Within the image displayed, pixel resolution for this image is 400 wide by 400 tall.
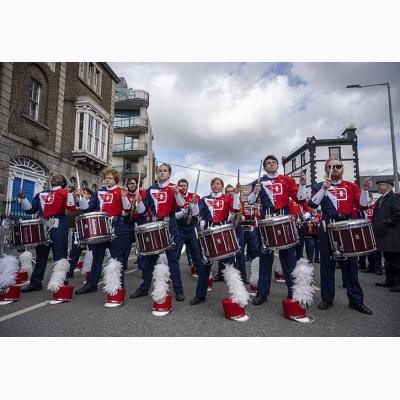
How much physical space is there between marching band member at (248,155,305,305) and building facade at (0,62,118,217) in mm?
5347

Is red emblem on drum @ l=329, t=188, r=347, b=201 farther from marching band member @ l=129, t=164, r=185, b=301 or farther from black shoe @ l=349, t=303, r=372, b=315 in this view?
marching band member @ l=129, t=164, r=185, b=301

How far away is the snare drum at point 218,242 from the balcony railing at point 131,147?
24756 millimetres

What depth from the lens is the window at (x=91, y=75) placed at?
14.7 m

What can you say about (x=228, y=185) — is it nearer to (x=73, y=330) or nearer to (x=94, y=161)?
(x=73, y=330)

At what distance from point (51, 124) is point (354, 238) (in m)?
12.7

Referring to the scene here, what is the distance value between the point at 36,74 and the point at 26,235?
9.30 m

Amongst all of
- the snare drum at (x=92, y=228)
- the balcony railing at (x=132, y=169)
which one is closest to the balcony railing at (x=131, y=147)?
the balcony railing at (x=132, y=169)

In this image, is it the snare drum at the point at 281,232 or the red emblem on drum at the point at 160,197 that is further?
the red emblem on drum at the point at 160,197

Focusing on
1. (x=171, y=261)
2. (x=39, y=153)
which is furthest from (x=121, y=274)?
(x=39, y=153)

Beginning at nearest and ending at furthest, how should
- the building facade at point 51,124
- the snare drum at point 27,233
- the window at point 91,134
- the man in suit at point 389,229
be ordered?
the snare drum at point 27,233
the man in suit at point 389,229
the building facade at point 51,124
the window at point 91,134

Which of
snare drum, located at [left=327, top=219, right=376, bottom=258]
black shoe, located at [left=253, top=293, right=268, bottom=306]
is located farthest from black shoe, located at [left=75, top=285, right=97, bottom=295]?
snare drum, located at [left=327, top=219, right=376, bottom=258]

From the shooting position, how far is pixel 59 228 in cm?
438

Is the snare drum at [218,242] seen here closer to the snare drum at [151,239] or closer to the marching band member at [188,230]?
the snare drum at [151,239]

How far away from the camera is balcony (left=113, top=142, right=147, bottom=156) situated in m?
26.9
